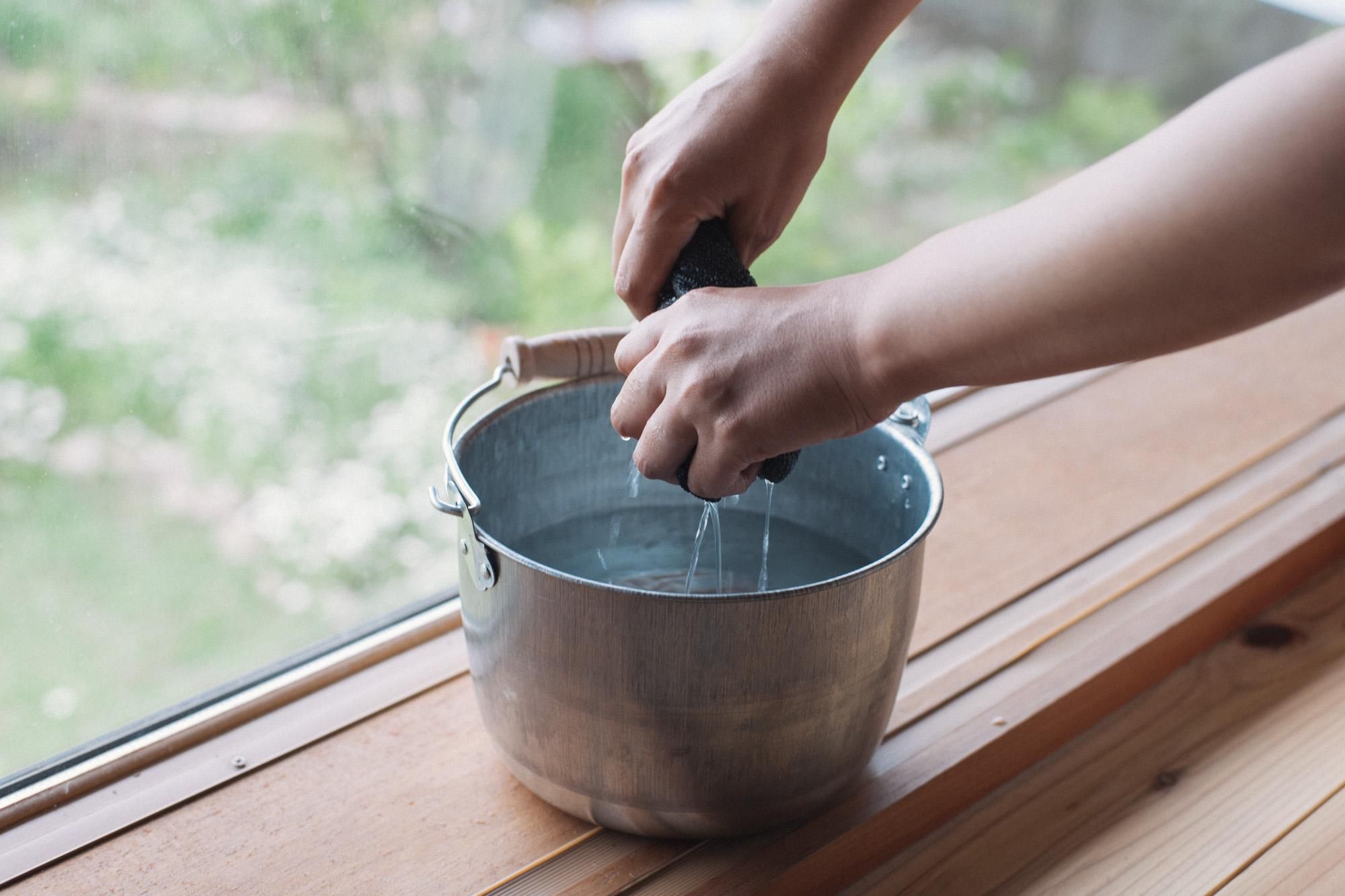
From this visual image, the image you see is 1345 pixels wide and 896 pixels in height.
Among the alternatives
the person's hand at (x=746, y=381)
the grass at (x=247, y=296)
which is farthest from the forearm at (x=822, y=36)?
the grass at (x=247, y=296)

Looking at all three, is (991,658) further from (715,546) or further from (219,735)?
(219,735)

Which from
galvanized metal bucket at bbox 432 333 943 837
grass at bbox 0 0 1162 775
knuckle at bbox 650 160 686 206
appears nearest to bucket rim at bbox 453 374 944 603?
galvanized metal bucket at bbox 432 333 943 837

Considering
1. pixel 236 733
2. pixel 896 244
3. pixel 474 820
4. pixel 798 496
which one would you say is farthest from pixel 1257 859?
pixel 896 244

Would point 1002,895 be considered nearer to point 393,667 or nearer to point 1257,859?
point 1257,859

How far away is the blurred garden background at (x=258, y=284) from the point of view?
28.0 inches

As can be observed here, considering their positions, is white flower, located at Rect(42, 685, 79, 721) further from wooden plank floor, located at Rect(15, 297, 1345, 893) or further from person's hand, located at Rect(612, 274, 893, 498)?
person's hand, located at Rect(612, 274, 893, 498)

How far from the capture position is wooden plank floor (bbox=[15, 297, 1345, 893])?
2.02 ft

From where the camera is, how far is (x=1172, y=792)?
71 cm

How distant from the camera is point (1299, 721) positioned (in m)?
0.77

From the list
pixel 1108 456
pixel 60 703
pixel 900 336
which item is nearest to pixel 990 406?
pixel 1108 456

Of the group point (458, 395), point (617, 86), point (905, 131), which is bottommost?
point (458, 395)

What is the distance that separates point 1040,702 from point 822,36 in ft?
1.32

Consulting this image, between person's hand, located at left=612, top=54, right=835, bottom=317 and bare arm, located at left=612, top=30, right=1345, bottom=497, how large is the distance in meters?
0.08

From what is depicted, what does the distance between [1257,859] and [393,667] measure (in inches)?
20.1
